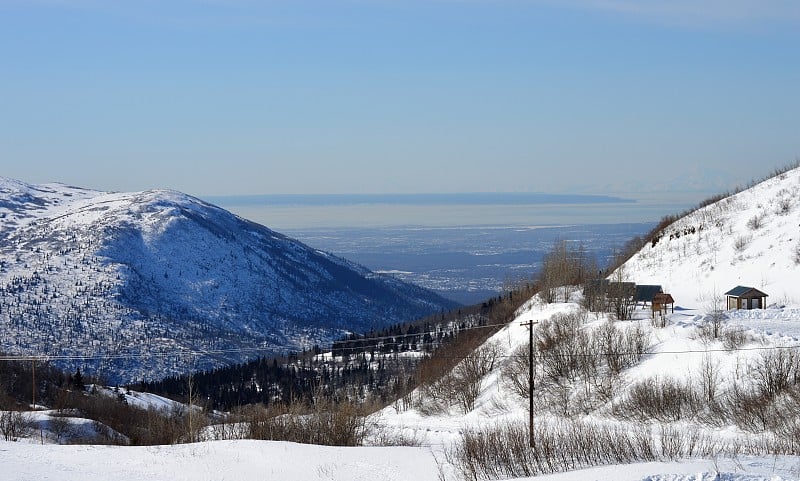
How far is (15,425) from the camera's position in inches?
1893

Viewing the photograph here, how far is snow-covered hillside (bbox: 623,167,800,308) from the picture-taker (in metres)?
63.4

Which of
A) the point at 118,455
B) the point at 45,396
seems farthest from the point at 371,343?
the point at 118,455

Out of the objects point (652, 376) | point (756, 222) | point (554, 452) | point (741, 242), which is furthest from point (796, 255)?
point (554, 452)

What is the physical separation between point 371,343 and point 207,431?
102868 mm

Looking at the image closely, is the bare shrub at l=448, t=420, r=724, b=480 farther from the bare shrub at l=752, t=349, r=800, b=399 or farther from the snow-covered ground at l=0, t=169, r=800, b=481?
the bare shrub at l=752, t=349, r=800, b=399

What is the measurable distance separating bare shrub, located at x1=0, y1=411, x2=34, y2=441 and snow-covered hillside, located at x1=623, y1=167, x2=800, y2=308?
145 feet

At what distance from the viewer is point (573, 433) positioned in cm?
3081

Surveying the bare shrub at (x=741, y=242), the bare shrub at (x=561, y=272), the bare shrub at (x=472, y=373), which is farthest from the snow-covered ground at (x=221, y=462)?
the bare shrub at (x=741, y=242)

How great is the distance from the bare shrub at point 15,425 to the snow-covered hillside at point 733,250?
1735 inches

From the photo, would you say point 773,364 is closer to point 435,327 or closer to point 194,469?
point 194,469

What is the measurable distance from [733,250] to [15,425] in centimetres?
5278

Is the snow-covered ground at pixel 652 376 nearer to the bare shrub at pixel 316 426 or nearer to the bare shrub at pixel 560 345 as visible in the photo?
the bare shrub at pixel 560 345

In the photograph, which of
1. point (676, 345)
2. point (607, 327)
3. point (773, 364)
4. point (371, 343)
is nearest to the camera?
point (773, 364)

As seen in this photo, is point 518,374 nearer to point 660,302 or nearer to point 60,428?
point 660,302
